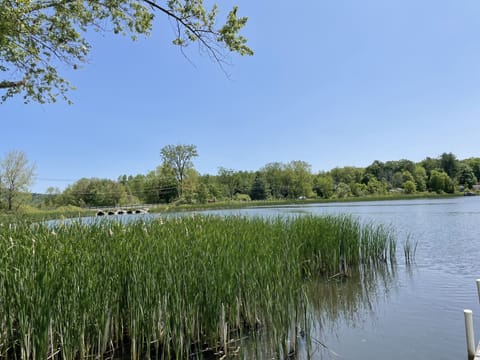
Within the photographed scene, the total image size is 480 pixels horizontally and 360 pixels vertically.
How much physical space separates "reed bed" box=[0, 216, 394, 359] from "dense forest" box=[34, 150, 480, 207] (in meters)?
57.3

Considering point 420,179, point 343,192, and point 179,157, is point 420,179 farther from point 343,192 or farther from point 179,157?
point 179,157

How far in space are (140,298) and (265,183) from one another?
73057 millimetres

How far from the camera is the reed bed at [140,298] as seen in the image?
2857 millimetres

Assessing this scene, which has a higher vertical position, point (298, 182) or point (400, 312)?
point (298, 182)

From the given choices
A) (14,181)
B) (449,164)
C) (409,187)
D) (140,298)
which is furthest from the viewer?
(449,164)

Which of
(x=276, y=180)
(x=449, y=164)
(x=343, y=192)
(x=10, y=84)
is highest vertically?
(x=449, y=164)

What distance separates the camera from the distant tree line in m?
66.6

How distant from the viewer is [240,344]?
3.80 metres

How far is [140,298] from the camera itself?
10.7 feet

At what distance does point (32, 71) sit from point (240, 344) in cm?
948

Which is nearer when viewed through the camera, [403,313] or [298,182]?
[403,313]

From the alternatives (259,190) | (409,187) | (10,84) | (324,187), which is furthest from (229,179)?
(10,84)

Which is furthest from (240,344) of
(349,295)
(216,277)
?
(349,295)

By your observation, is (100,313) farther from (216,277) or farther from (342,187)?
(342,187)
